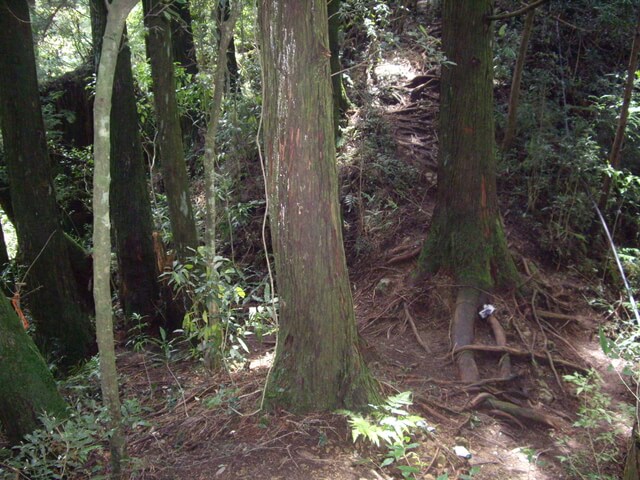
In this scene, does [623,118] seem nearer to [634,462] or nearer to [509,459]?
[509,459]

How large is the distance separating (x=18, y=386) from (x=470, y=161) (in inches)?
211

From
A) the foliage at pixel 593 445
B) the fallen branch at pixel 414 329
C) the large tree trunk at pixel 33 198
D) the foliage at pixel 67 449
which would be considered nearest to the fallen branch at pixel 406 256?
the fallen branch at pixel 414 329

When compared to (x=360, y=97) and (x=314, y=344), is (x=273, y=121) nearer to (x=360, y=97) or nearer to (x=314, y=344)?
(x=314, y=344)

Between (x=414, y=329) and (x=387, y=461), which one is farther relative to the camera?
(x=414, y=329)

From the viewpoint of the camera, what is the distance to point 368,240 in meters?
8.50

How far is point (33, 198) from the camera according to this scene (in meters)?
6.89

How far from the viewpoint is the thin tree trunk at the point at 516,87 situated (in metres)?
8.29

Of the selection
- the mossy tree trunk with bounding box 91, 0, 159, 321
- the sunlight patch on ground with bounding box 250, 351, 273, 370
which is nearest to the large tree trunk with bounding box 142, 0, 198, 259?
the mossy tree trunk with bounding box 91, 0, 159, 321

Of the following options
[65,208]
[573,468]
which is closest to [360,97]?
[65,208]

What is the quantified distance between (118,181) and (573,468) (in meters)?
6.38

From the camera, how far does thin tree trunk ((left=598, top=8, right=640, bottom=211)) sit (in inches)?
297

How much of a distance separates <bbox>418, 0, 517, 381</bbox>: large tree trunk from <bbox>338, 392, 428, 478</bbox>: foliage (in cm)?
275

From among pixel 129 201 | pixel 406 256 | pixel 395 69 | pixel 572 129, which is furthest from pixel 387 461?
pixel 395 69

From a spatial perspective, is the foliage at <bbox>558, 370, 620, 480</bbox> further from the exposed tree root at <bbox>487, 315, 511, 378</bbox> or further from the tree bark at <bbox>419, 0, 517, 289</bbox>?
the tree bark at <bbox>419, 0, 517, 289</bbox>
